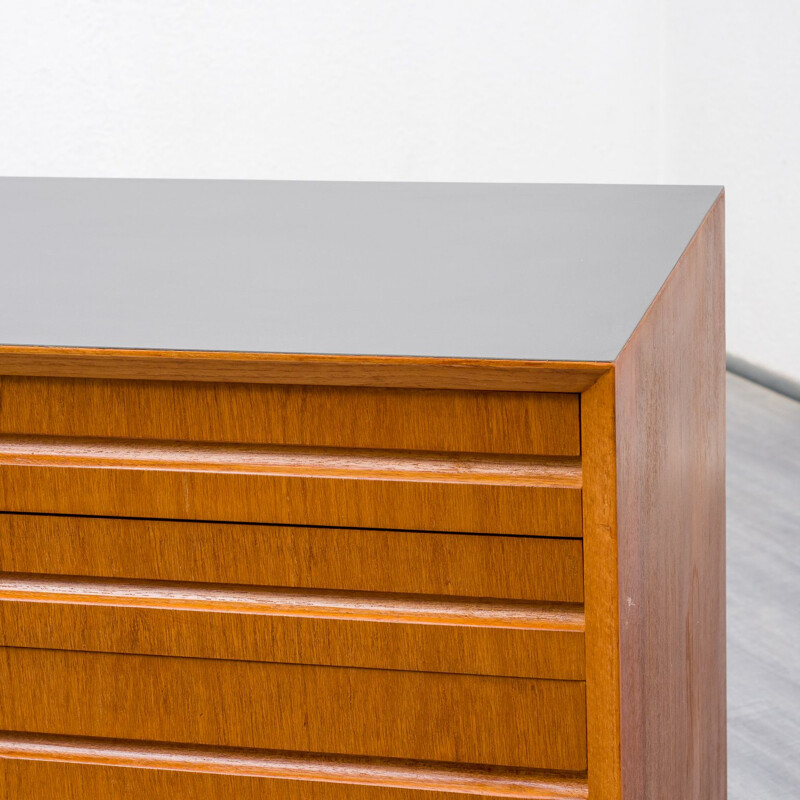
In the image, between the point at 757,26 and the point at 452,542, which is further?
the point at 757,26

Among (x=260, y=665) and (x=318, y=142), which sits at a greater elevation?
(x=318, y=142)

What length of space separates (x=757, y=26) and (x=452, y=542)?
3513mm

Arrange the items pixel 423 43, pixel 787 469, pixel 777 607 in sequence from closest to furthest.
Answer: pixel 777 607
pixel 787 469
pixel 423 43

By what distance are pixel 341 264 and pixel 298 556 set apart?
38 cm

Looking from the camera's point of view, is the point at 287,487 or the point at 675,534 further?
the point at 675,534

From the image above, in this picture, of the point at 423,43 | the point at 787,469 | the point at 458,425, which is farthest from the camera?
the point at 423,43

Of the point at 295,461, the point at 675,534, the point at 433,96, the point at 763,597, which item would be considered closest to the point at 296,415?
the point at 295,461

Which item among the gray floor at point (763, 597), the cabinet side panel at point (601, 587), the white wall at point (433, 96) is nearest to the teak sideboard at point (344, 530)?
the cabinet side panel at point (601, 587)

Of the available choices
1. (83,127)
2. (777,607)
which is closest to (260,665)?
(777,607)

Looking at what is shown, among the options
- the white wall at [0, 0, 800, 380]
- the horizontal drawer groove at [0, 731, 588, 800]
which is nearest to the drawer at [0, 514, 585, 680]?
the horizontal drawer groove at [0, 731, 588, 800]

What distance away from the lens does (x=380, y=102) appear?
4500 mm

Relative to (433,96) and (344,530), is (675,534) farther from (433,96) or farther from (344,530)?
(433,96)

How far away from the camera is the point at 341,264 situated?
4.57ft

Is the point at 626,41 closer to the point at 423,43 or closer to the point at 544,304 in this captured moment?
the point at 423,43
